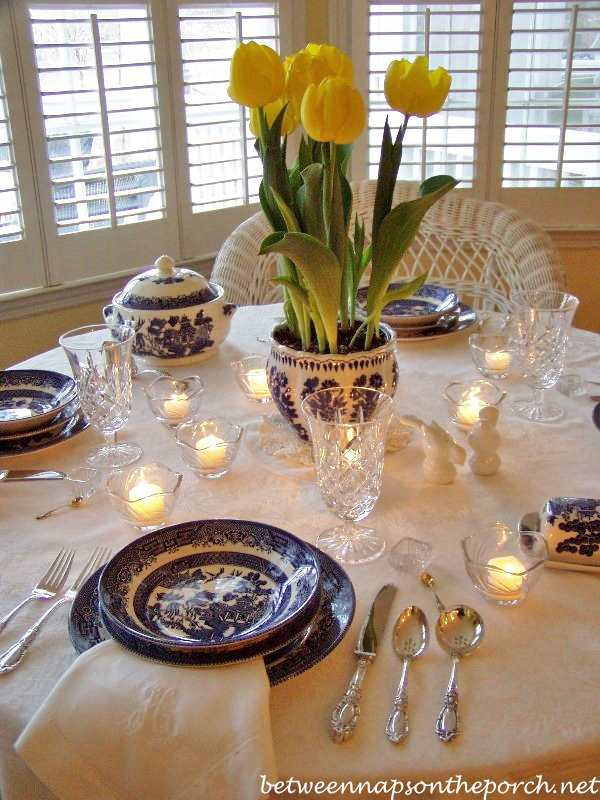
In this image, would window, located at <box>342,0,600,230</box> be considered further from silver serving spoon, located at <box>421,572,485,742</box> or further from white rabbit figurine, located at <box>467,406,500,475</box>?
silver serving spoon, located at <box>421,572,485,742</box>

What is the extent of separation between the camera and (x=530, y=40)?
2570 mm

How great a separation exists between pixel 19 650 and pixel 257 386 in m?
0.65

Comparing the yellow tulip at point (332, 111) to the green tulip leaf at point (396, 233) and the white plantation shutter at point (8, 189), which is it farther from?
the white plantation shutter at point (8, 189)

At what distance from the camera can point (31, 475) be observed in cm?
109

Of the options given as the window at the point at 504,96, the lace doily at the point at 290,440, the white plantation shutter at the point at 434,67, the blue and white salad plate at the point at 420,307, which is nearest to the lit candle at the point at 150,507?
the lace doily at the point at 290,440

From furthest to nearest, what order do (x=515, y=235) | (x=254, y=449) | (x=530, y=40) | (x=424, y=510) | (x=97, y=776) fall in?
(x=530, y=40)
(x=515, y=235)
(x=254, y=449)
(x=424, y=510)
(x=97, y=776)

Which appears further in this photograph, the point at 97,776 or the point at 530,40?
the point at 530,40

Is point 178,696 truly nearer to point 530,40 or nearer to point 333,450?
point 333,450

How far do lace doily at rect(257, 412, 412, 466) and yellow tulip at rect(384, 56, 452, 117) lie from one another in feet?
1.37

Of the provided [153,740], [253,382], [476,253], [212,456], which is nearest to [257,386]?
[253,382]

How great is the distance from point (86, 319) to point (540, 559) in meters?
1.87

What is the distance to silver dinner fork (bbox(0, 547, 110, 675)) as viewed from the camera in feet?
2.46

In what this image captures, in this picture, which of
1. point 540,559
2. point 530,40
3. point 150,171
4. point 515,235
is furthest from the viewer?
point 530,40

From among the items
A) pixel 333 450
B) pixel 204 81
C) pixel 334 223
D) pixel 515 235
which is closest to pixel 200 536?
pixel 333 450
